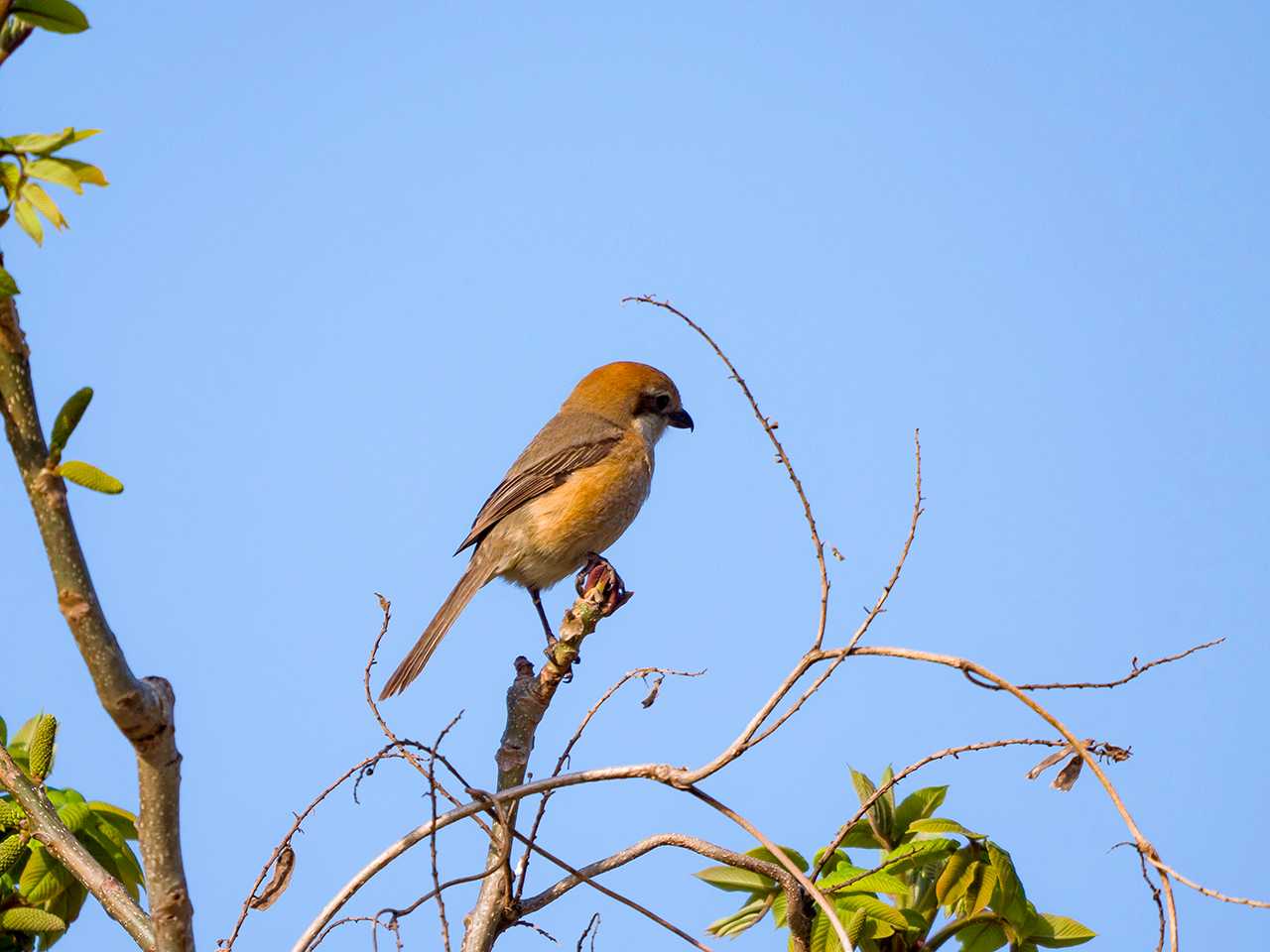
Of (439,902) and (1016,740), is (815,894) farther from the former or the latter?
(439,902)

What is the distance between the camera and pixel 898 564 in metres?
3.15

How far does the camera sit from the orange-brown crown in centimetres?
791

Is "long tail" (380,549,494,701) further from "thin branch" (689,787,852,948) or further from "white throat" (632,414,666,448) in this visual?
"thin branch" (689,787,852,948)

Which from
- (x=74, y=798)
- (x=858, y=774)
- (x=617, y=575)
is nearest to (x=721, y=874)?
(x=858, y=774)

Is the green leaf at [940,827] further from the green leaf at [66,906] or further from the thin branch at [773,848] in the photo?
the green leaf at [66,906]

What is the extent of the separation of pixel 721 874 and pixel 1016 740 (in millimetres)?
830

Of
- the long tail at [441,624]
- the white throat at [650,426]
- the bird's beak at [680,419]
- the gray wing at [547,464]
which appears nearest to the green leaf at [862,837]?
the long tail at [441,624]

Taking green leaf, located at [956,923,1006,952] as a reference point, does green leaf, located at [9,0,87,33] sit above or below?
below

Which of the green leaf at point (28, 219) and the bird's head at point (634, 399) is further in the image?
the bird's head at point (634, 399)

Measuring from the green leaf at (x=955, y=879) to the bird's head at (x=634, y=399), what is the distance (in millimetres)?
4871

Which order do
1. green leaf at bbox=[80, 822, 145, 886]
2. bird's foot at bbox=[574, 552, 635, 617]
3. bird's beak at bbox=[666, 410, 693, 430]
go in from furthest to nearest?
bird's beak at bbox=[666, 410, 693, 430] → bird's foot at bbox=[574, 552, 635, 617] → green leaf at bbox=[80, 822, 145, 886]

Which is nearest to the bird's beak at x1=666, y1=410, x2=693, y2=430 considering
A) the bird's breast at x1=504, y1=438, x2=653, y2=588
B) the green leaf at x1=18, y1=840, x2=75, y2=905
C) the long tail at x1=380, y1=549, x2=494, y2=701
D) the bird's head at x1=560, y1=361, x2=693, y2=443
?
the bird's head at x1=560, y1=361, x2=693, y2=443

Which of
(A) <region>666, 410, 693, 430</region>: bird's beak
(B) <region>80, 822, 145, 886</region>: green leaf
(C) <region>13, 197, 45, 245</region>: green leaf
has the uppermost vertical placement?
(A) <region>666, 410, 693, 430</region>: bird's beak

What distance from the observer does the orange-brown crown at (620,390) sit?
26.0 feet
